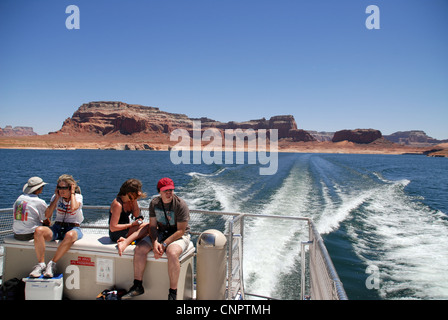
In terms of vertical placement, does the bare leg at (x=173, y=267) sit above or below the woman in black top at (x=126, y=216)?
below

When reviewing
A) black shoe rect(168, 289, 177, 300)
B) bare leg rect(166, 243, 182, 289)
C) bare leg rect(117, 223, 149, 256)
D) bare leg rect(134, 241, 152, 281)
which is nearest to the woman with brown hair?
bare leg rect(117, 223, 149, 256)

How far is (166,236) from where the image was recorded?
4.24 metres

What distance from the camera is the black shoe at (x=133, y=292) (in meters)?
3.78

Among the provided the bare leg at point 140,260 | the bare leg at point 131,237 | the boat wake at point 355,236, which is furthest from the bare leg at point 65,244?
the boat wake at point 355,236

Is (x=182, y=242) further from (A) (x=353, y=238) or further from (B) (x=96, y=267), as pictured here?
(A) (x=353, y=238)

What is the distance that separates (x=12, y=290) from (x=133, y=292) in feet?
5.44

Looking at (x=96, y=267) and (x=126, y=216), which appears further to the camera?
(x=126, y=216)

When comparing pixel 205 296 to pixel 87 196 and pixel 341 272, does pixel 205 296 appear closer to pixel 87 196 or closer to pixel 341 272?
pixel 341 272

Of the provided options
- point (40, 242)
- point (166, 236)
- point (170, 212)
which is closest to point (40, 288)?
point (40, 242)

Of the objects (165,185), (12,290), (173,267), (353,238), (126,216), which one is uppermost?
(165,185)

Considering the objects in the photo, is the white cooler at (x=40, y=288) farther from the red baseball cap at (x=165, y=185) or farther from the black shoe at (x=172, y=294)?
the red baseball cap at (x=165, y=185)

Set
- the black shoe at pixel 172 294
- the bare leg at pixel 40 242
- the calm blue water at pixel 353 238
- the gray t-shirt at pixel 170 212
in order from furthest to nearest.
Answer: the calm blue water at pixel 353 238, the gray t-shirt at pixel 170 212, the bare leg at pixel 40 242, the black shoe at pixel 172 294
